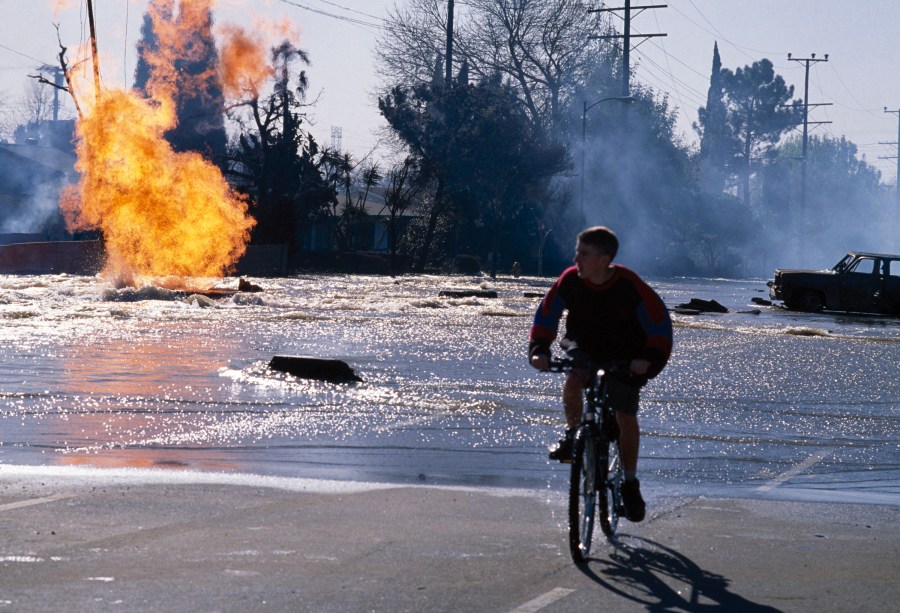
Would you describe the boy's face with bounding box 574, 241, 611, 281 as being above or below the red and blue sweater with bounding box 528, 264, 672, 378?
above

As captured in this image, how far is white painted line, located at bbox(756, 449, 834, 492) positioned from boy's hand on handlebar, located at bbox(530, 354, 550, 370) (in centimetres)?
281

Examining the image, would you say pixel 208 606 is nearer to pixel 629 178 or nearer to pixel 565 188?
pixel 565 188

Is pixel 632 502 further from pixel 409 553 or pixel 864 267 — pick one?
pixel 864 267

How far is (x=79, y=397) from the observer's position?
1377cm

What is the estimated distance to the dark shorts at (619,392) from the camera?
24.2ft

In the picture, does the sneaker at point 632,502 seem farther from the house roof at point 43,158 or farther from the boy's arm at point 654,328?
the house roof at point 43,158

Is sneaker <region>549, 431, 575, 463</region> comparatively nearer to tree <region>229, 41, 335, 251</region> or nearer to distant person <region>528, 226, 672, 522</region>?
distant person <region>528, 226, 672, 522</region>

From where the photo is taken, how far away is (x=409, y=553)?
22.7ft


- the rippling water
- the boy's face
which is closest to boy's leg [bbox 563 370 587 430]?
the boy's face

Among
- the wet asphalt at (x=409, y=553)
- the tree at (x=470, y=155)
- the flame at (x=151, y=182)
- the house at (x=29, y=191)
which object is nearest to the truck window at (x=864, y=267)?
the flame at (x=151, y=182)

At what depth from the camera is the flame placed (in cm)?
3928

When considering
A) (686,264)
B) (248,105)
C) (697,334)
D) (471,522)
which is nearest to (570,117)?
(686,264)

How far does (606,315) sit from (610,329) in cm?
8

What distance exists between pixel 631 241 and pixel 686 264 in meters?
7.63
